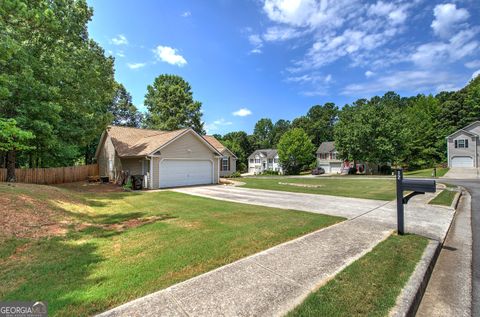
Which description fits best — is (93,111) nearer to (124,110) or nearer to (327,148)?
(124,110)

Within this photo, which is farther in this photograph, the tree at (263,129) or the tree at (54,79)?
the tree at (263,129)

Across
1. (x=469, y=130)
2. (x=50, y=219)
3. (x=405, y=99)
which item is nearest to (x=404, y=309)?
(x=50, y=219)

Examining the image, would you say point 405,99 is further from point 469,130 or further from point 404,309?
point 404,309

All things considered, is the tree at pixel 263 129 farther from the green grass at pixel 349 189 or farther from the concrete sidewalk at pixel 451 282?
the concrete sidewalk at pixel 451 282

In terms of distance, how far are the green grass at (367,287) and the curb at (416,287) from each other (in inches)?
2.5

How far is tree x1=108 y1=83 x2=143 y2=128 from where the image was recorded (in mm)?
34344

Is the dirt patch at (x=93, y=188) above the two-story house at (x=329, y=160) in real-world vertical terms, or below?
below

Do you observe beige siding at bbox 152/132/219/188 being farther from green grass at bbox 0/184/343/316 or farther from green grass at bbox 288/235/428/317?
green grass at bbox 288/235/428/317

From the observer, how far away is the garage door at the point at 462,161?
33.0 metres

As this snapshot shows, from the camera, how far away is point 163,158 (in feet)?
53.5

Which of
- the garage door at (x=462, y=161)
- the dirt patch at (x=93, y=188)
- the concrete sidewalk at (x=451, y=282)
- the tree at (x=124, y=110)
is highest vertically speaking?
the tree at (x=124, y=110)

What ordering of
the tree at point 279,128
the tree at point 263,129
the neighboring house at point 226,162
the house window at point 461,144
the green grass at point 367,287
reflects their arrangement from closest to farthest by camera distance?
the green grass at point 367,287
the neighboring house at point 226,162
the house window at point 461,144
the tree at point 279,128
the tree at point 263,129

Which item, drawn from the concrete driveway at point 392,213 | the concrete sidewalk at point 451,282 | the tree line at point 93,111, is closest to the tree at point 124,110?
the tree line at point 93,111

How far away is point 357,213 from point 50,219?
9.38m
